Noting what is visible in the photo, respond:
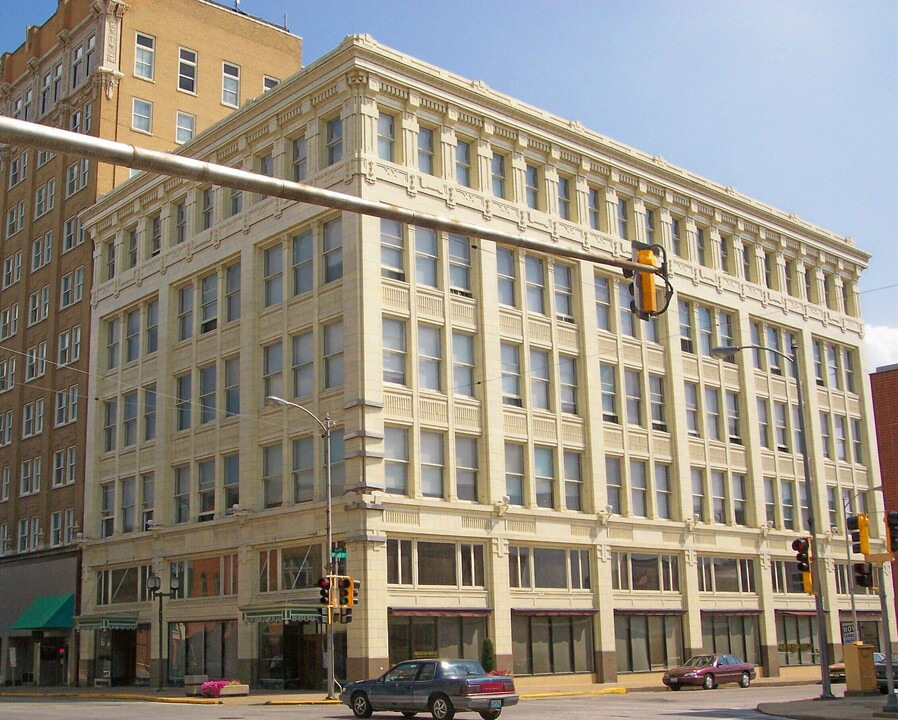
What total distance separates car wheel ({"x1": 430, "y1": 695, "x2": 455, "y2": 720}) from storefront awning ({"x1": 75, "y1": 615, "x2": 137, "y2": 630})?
2644 centimetres

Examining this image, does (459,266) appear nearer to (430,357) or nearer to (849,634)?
(430,357)

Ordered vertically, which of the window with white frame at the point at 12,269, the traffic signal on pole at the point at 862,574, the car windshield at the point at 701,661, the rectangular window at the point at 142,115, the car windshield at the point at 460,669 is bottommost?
the car windshield at the point at 701,661

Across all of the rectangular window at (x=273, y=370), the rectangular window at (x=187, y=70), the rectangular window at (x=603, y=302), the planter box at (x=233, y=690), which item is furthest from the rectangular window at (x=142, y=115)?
the planter box at (x=233, y=690)

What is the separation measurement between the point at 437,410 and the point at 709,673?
14790mm

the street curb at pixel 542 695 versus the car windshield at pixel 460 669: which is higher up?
the car windshield at pixel 460 669

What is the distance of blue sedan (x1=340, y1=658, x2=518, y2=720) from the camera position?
25.8m

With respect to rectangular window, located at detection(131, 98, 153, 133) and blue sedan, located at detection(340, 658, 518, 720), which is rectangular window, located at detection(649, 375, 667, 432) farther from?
rectangular window, located at detection(131, 98, 153, 133)

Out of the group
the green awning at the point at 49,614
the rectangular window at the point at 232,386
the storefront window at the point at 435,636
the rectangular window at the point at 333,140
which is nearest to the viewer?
the storefront window at the point at 435,636

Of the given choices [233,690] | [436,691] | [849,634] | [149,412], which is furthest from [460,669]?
[149,412]

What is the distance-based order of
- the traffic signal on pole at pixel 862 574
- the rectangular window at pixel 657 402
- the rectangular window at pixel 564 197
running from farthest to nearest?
1. the rectangular window at pixel 657 402
2. the rectangular window at pixel 564 197
3. the traffic signal on pole at pixel 862 574

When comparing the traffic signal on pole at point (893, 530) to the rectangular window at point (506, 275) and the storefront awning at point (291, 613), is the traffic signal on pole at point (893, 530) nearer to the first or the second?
the storefront awning at point (291, 613)

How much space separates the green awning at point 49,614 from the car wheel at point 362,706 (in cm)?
3017

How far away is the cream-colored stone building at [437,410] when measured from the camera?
41.4m

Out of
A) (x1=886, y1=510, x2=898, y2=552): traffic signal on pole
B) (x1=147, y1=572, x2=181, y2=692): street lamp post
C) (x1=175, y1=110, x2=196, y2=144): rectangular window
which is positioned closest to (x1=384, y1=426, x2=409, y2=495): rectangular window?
(x1=147, y1=572, x2=181, y2=692): street lamp post
